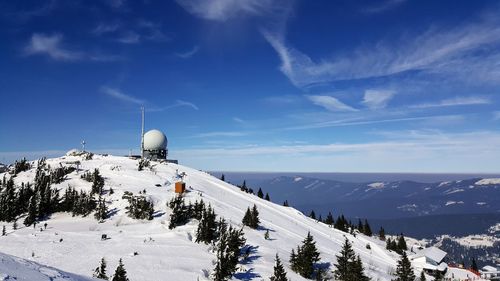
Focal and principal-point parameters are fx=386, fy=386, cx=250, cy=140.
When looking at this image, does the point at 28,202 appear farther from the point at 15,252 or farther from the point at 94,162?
the point at 94,162

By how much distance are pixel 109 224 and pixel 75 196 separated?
11.2 metres

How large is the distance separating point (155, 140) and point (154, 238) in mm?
66504

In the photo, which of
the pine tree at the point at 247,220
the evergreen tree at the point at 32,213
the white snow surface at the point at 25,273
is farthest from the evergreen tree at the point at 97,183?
the white snow surface at the point at 25,273

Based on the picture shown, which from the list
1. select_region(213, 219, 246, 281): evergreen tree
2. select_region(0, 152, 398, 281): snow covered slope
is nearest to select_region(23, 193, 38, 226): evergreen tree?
select_region(0, 152, 398, 281): snow covered slope

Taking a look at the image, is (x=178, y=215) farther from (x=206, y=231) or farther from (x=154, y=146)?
(x=154, y=146)

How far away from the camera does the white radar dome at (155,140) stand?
382 ft

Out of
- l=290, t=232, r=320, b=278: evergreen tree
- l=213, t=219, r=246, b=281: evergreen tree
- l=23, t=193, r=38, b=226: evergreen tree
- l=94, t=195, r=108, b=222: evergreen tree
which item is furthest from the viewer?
l=94, t=195, r=108, b=222: evergreen tree

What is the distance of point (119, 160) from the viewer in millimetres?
102188

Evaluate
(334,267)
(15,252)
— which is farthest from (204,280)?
(334,267)

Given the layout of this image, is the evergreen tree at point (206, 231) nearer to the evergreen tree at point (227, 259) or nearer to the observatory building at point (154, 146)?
the evergreen tree at point (227, 259)

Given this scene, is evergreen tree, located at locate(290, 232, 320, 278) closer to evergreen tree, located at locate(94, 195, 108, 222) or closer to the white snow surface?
evergreen tree, located at locate(94, 195, 108, 222)

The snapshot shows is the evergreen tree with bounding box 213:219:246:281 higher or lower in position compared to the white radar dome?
lower

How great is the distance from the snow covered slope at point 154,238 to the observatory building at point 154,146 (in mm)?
17971

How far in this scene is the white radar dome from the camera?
116562 millimetres
